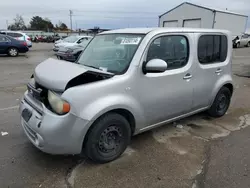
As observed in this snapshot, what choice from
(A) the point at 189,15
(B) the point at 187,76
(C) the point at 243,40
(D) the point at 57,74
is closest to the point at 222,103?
(B) the point at 187,76

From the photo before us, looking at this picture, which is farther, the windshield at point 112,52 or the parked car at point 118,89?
the windshield at point 112,52

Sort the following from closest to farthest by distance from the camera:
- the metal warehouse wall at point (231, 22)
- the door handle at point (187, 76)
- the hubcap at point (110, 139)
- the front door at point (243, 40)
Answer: the hubcap at point (110, 139) < the door handle at point (187, 76) < the metal warehouse wall at point (231, 22) < the front door at point (243, 40)

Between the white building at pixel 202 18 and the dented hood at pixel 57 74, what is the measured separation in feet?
91.8

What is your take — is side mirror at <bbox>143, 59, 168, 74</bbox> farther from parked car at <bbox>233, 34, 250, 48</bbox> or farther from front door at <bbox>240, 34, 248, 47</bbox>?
front door at <bbox>240, 34, 248, 47</bbox>

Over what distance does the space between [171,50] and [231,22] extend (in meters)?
30.9

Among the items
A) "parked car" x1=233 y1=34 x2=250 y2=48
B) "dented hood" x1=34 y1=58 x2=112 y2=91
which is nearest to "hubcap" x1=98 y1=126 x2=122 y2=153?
"dented hood" x1=34 y1=58 x2=112 y2=91

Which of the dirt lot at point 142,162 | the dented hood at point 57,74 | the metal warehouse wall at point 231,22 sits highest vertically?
the metal warehouse wall at point 231,22

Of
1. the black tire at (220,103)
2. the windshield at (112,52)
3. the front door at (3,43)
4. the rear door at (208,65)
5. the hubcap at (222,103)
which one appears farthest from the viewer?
the front door at (3,43)

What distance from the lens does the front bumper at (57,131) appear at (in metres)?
2.54

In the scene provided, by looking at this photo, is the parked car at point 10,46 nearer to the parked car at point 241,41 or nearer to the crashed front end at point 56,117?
the crashed front end at point 56,117

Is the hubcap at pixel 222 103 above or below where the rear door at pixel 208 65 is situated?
below

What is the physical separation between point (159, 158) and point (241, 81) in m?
6.98

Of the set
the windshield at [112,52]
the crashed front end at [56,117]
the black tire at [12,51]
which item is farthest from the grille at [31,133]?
the black tire at [12,51]

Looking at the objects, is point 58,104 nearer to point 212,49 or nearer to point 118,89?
point 118,89
